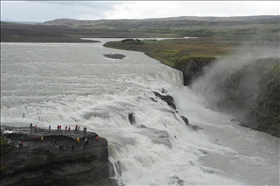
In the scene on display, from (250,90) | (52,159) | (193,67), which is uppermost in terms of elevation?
(193,67)

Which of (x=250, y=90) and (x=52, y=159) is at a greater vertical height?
(x=250, y=90)

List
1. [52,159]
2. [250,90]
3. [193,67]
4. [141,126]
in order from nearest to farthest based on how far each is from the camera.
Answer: [52,159] < [141,126] < [250,90] < [193,67]

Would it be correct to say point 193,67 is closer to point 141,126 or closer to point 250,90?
point 250,90

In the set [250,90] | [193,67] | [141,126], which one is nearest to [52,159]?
[141,126]

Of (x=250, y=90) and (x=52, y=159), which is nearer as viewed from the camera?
(x=52, y=159)

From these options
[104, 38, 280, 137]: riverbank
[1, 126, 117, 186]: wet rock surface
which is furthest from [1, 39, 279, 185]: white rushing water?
[1, 126, 117, 186]: wet rock surface

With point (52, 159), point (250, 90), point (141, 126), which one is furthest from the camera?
point (250, 90)

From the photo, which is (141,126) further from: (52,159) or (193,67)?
(193,67)
